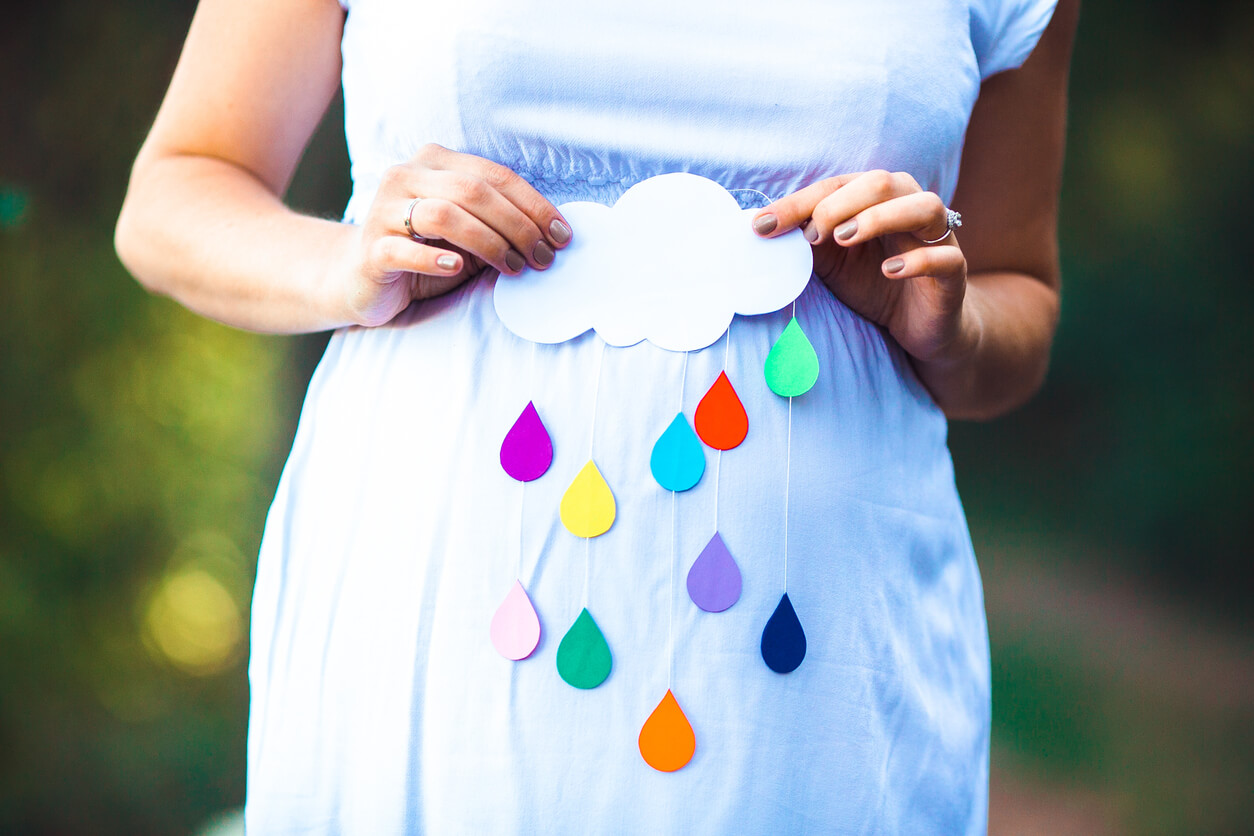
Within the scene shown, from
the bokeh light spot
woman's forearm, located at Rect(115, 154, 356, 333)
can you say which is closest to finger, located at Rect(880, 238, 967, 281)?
woman's forearm, located at Rect(115, 154, 356, 333)

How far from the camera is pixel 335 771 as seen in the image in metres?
0.56

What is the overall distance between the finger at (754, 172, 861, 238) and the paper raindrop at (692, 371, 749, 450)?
9cm

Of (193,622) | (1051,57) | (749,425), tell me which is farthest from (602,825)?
(193,622)

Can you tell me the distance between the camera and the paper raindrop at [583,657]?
53cm

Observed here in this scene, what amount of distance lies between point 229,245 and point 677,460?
1.13 ft

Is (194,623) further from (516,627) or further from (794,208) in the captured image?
(794,208)

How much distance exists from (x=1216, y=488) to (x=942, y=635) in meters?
3.44

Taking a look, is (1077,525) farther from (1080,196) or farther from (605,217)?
(605,217)

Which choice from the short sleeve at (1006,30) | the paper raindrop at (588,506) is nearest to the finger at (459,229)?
the paper raindrop at (588,506)

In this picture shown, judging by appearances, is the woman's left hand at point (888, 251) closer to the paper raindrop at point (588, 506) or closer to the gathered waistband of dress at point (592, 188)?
the gathered waistband of dress at point (592, 188)

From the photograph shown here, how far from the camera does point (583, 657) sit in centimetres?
53

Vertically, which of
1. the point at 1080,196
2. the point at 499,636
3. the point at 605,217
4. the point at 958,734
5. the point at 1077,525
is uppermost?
the point at 605,217

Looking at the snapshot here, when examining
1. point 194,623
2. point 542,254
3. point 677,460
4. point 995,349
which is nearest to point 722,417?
point 677,460

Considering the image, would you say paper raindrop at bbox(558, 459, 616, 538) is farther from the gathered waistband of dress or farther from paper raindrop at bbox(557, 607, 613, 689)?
the gathered waistband of dress
